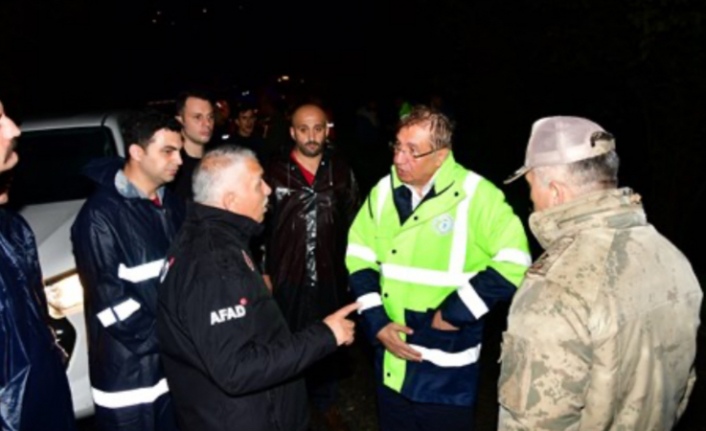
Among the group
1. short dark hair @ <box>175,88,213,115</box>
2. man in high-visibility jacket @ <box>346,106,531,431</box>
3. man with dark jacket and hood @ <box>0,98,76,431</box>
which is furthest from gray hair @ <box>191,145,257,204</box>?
short dark hair @ <box>175,88,213,115</box>

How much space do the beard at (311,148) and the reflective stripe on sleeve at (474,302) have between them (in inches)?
74.2

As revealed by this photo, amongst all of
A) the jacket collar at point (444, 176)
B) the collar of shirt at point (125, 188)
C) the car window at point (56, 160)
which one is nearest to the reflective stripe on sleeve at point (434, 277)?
the jacket collar at point (444, 176)

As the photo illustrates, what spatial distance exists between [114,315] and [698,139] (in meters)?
6.86

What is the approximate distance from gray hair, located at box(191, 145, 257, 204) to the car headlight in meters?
1.76

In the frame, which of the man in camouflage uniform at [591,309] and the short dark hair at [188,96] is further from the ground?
the short dark hair at [188,96]

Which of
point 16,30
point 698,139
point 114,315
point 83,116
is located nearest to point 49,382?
point 114,315

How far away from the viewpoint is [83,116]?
5938 millimetres

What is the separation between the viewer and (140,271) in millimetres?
3674

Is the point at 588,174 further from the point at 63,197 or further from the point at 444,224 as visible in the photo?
the point at 63,197

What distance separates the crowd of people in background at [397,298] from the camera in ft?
7.54

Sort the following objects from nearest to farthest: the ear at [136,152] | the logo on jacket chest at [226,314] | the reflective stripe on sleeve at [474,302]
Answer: the logo on jacket chest at [226,314], the reflective stripe on sleeve at [474,302], the ear at [136,152]

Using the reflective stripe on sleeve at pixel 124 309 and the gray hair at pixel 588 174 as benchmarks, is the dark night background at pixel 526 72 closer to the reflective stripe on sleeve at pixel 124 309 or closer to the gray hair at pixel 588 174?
the gray hair at pixel 588 174

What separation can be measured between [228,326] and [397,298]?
119cm

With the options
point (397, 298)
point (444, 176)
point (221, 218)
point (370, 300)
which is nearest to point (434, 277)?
point (397, 298)
